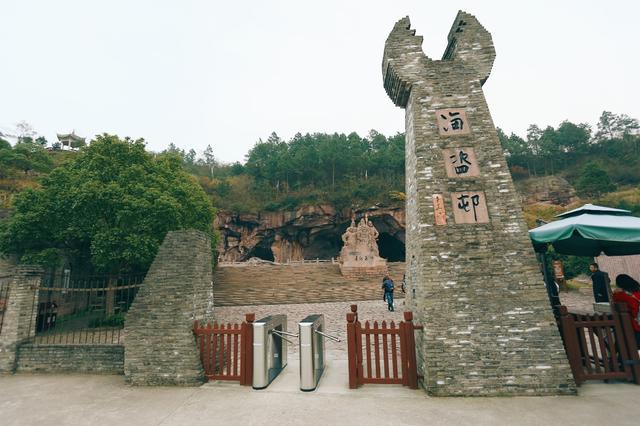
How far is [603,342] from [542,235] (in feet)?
5.93

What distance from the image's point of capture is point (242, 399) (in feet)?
15.3

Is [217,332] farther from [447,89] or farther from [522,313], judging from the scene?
[447,89]

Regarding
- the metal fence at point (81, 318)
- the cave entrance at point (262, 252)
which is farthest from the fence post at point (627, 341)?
the cave entrance at point (262, 252)

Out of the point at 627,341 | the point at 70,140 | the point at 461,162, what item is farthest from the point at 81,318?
the point at 70,140

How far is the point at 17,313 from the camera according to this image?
20.4 ft

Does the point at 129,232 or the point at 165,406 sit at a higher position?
the point at 129,232

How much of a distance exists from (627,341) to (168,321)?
743 cm

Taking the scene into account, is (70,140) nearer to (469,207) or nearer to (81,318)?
(81,318)

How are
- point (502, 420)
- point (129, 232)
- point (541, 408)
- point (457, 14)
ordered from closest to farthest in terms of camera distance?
point (502, 420), point (541, 408), point (457, 14), point (129, 232)

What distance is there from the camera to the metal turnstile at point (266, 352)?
197 inches

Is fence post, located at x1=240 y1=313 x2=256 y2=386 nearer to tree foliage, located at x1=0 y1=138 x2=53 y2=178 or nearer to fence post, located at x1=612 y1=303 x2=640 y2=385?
fence post, located at x1=612 y1=303 x2=640 y2=385

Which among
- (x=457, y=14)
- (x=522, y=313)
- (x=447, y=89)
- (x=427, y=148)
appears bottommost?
(x=522, y=313)

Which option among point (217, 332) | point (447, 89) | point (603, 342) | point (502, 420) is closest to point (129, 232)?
point (217, 332)

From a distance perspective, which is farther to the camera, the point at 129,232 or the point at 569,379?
the point at 129,232
